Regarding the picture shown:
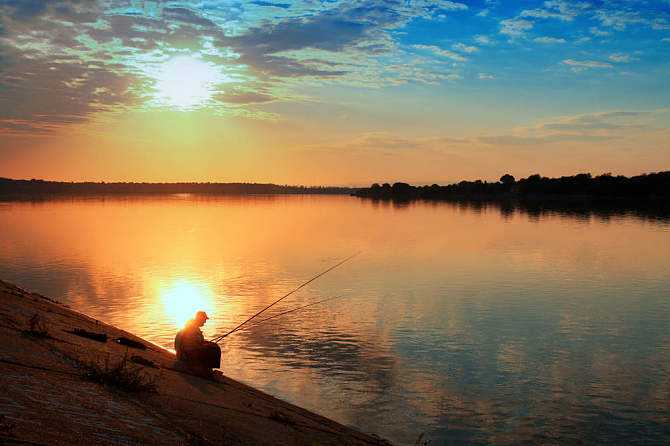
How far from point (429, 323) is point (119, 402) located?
54.0ft

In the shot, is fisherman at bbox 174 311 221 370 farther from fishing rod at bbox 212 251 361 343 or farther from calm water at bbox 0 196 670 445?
fishing rod at bbox 212 251 361 343

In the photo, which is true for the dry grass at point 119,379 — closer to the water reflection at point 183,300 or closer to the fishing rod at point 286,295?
the fishing rod at point 286,295

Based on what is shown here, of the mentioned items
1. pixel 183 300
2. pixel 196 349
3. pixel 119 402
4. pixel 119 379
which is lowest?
pixel 183 300

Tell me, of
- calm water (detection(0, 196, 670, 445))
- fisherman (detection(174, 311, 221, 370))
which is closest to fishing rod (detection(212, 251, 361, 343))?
calm water (detection(0, 196, 670, 445))

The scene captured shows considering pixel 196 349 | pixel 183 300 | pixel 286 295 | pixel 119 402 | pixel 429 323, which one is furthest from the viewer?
pixel 286 295

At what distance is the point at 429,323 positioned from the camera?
79.6ft

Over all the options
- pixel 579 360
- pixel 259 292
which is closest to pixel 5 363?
pixel 579 360

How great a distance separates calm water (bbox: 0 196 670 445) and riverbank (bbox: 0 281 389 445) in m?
2.57

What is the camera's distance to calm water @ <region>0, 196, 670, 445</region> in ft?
48.3

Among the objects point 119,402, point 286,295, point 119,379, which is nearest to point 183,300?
point 286,295

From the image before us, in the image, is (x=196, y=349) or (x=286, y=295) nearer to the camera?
(x=196, y=349)

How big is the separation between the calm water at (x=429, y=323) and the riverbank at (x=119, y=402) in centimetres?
257

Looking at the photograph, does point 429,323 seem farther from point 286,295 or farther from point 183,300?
point 183,300

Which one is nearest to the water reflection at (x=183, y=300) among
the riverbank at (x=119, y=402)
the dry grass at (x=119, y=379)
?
the riverbank at (x=119, y=402)
